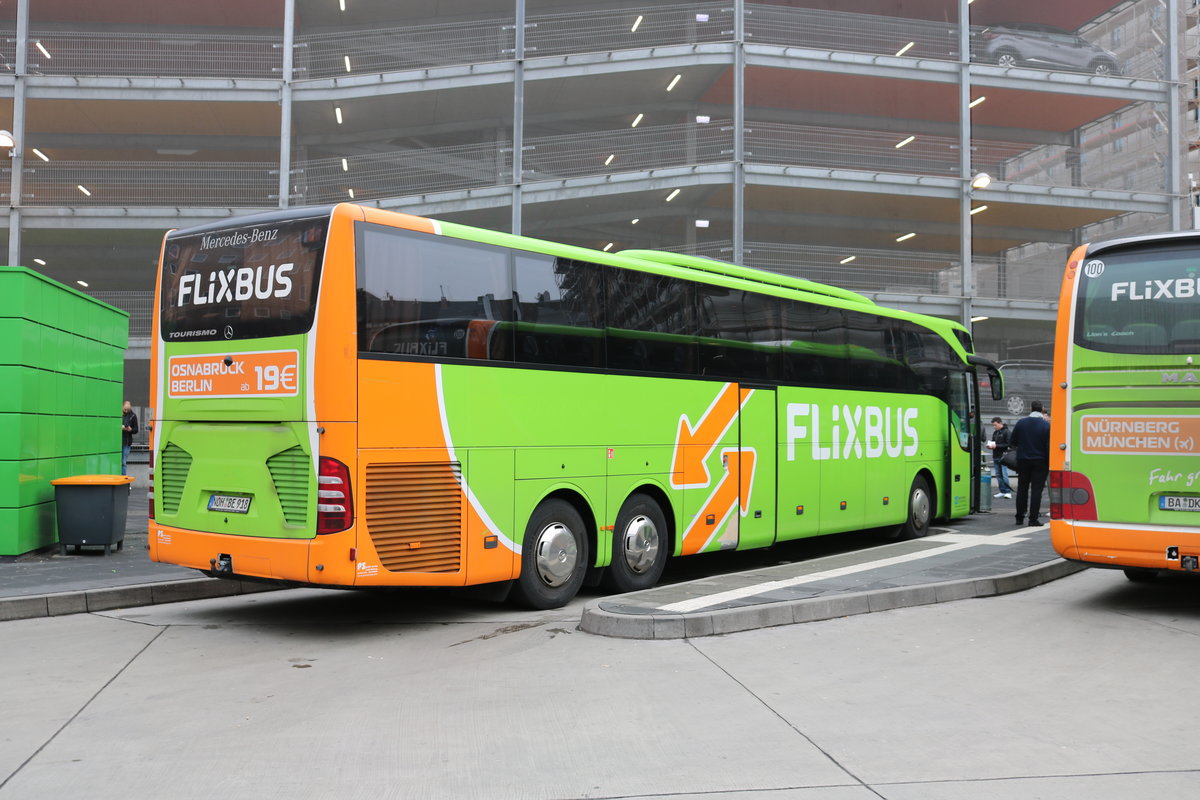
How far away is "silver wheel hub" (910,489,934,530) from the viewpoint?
50.3ft

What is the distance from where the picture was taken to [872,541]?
50.2 feet

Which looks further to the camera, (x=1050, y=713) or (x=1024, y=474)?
(x=1024, y=474)

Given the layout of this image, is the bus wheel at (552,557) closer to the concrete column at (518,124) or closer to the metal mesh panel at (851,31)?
the concrete column at (518,124)

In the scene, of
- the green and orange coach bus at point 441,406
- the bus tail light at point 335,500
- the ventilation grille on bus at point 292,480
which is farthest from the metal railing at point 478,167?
the bus tail light at point 335,500

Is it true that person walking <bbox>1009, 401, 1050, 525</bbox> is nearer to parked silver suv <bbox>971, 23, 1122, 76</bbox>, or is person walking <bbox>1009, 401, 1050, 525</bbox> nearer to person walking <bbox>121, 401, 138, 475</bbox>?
parked silver suv <bbox>971, 23, 1122, 76</bbox>

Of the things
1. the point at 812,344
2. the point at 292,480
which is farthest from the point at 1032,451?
the point at 292,480

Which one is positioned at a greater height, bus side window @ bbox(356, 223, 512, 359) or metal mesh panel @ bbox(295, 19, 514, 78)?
metal mesh panel @ bbox(295, 19, 514, 78)

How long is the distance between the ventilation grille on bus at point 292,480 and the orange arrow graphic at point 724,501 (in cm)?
435

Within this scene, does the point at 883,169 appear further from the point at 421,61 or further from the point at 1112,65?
the point at 421,61

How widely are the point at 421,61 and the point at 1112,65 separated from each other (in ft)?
61.2

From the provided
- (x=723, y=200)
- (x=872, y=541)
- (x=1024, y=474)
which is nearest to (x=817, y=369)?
(x=872, y=541)

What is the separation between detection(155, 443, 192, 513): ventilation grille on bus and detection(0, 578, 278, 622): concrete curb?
3.84 feet

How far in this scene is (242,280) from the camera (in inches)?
327

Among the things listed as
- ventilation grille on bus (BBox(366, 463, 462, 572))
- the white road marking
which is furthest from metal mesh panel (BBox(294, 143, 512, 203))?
ventilation grille on bus (BBox(366, 463, 462, 572))
